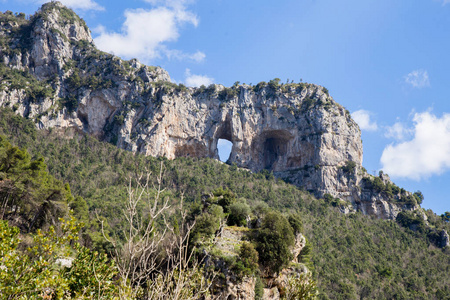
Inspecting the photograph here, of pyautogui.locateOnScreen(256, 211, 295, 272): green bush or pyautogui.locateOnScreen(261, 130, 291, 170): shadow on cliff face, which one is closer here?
pyautogui.locateOnScreen(256, 211, 295, 272): green bush

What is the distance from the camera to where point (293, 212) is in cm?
6397

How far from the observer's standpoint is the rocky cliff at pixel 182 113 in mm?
84750

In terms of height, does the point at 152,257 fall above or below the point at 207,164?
below

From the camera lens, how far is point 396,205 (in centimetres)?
8375

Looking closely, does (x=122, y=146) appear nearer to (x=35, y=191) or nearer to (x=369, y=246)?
(x=35, y=191)

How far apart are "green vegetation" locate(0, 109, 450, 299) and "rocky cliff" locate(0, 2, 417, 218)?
6880mm

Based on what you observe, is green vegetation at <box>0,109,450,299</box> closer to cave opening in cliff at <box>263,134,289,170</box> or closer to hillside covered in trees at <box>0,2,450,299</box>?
hillside covered in trees at <box>0,2,450,299</box>

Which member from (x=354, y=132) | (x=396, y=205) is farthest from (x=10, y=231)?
(x=354, y=132)

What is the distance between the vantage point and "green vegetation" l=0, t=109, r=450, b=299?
1921 inches

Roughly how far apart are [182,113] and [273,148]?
112 feet

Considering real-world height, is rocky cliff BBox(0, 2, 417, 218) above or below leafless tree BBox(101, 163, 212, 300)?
above

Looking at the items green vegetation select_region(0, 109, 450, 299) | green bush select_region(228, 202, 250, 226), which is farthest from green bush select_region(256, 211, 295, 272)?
green vegetation select_region(0, 109, 450, 299)

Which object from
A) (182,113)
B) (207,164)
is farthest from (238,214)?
(182,113)

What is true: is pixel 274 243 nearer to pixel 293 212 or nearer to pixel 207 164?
pixel 293 212
